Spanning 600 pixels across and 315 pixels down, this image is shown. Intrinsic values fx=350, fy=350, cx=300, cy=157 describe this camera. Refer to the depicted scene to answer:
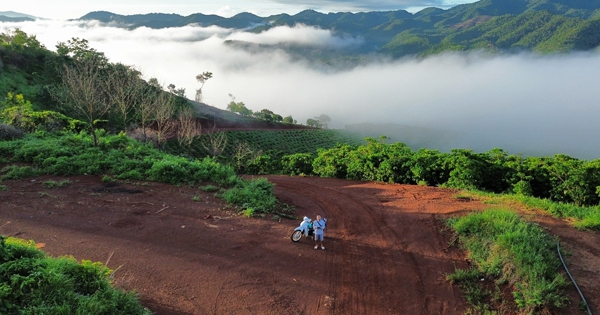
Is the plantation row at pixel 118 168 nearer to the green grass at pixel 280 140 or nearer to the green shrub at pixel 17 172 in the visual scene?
the green shrub at pixel 17 172

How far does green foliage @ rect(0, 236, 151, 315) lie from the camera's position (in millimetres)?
4941

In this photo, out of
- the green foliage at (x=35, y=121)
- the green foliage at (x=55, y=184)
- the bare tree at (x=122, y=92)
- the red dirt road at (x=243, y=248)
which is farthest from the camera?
the bare tree at (x=122, y=92)

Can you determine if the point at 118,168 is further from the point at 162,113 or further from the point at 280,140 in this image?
the point at 280,140

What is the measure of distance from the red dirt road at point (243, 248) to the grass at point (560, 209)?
22.2 inches

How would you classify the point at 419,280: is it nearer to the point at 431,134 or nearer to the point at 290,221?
the point at 290,221

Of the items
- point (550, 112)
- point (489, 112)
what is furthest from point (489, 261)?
point (550, 112)

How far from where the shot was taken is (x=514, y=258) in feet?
26.0

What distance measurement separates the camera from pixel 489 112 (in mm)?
176125

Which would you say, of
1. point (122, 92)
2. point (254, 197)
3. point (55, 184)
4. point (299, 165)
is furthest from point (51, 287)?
point (299, 165)

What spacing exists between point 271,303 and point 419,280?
136 inches

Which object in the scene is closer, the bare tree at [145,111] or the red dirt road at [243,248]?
the red dirt road at [243,248]

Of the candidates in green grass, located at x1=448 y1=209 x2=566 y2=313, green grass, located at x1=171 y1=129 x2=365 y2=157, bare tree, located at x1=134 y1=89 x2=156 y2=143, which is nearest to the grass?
green grass, located at x1=448 y1=209 x2=566 y2=313

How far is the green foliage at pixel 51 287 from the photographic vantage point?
4.94 meters

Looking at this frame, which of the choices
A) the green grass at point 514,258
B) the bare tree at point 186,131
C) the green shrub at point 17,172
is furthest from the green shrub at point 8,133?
the green grass at point 514,258
